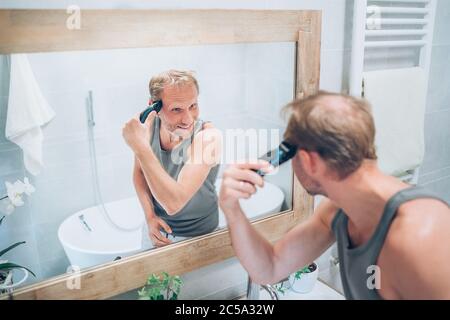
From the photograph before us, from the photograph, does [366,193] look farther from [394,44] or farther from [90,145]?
[394,44]

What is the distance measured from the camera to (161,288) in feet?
3.34

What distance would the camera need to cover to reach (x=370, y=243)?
0.80m

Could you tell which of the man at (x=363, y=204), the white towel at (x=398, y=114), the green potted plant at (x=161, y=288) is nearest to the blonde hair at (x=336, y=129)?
the man at (x=363, y=204)

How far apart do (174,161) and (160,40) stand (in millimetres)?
293

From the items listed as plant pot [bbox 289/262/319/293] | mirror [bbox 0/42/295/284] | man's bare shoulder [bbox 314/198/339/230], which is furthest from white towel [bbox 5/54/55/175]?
plant pot [bbox 289/262/319/293]

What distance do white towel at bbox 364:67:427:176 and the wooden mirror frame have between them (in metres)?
0.28

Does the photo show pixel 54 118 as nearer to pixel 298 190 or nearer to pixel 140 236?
pixel 140 236

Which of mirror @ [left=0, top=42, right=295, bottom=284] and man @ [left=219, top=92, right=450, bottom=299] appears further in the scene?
mirror @ [left=0, top=42, right=295, bottom=284]

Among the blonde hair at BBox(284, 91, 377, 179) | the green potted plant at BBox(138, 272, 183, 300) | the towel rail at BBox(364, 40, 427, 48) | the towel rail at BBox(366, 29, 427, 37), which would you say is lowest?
the green potted plant at BBox(138, 272, 183, 300)

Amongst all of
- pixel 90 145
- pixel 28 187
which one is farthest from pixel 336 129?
pixel 28 187

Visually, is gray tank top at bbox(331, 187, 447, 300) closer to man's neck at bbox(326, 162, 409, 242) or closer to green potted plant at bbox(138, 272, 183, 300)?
man's neck at bbox(326, 162, 409, 242)

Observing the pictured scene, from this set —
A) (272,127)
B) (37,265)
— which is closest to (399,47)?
(272,127)

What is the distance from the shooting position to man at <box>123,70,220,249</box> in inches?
38.6

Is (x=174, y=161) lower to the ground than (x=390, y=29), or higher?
lower
